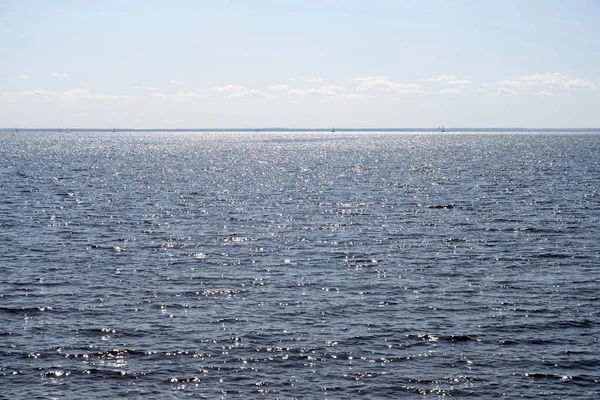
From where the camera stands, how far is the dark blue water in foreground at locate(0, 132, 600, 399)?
28844 mm

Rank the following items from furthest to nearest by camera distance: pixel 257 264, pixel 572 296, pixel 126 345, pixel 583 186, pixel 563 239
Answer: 1. pixel 583 186
2. pixel 563 239
3. pixel 257 264
4. pixel 572 296
5. pixel 126 345

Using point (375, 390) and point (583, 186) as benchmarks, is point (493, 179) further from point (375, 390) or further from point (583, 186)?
point (375, 390)

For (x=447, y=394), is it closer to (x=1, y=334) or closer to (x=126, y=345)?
(x=126, y=345)

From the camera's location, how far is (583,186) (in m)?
106

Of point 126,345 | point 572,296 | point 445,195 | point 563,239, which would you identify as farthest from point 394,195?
point 126,345

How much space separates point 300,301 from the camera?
132 ft

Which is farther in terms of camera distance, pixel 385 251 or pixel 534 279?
pixel 385 251

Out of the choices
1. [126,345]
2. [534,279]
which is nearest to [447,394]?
[126,345]

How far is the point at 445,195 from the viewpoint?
97500 mm

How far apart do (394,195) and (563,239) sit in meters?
39.7

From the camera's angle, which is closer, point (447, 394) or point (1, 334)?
point (447, 394)

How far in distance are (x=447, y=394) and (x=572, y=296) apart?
17.5m

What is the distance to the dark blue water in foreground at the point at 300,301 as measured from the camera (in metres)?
28.8

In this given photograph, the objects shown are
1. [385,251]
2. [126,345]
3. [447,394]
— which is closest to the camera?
[447,394]
